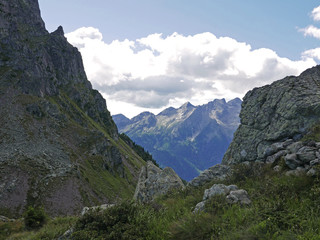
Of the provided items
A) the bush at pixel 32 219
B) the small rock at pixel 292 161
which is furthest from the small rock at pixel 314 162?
the bush at pixel 32 219

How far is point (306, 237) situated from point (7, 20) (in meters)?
177

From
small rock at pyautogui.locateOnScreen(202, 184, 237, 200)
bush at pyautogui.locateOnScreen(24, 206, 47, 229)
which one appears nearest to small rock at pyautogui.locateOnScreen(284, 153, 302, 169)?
small rock at pyautogui.locateOnScreen(202, 184, 237, 200)

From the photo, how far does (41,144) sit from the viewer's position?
74688 millimetres

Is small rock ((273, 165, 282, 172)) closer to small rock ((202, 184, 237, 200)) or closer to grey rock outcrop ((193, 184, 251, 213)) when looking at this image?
grey rock outcrop ((193, 184, 251, 213))

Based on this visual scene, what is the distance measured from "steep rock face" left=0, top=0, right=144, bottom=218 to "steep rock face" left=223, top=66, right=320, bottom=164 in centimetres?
4994

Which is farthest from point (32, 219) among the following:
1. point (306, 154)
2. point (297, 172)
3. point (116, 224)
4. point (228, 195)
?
point (306, 154)

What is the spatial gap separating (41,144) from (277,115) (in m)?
76.0

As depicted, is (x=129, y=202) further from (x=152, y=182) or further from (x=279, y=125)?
(x=279, y=125)

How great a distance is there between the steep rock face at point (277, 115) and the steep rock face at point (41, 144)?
1966 inches

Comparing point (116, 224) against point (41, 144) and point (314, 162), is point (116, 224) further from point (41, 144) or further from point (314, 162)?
point (41, 144)

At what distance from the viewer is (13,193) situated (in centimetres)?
5225

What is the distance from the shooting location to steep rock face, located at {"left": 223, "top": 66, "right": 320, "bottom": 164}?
82.6 ft

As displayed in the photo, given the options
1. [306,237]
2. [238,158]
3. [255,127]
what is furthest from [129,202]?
[255,127]

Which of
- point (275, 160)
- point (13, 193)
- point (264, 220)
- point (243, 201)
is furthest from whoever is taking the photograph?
point (13, 193)
